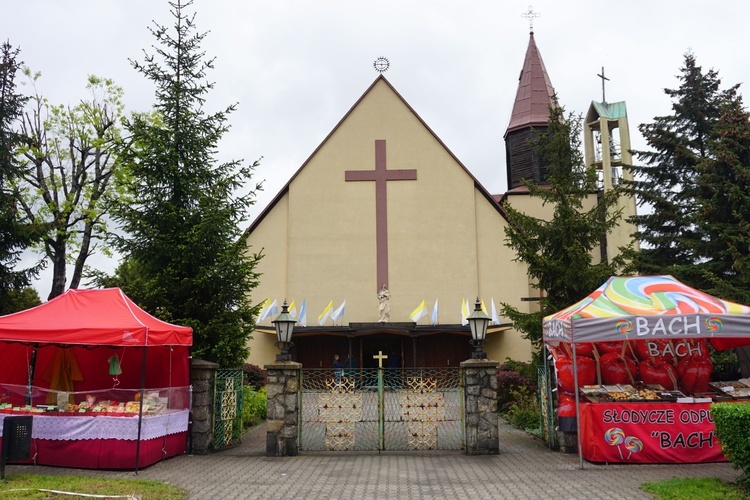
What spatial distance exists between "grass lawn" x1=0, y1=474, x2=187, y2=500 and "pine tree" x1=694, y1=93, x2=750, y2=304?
48.3ft

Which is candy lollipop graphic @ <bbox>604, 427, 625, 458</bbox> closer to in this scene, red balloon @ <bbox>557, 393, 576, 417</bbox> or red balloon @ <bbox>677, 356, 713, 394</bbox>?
red balloon @ <bbox>557, 393, 576, 417</bbox>

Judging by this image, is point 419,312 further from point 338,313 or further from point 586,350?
point 586,350

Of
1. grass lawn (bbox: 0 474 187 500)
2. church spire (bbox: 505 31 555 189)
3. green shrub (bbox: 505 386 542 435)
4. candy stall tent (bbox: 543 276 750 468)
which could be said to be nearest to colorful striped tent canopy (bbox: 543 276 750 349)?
candy stall tent (bbox: 543 276 750 468)

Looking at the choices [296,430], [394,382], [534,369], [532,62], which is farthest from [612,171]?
[296,430]

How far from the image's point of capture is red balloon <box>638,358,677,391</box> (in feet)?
36.3

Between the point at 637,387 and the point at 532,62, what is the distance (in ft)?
Result: 92.2

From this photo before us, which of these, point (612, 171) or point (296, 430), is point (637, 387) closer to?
point (296, 430)

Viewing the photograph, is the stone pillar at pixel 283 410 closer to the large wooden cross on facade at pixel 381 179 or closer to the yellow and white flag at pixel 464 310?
the yellow and white flag at pixel 464 310

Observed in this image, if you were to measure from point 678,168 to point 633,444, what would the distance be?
12.6m

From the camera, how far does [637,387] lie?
10.9 metres

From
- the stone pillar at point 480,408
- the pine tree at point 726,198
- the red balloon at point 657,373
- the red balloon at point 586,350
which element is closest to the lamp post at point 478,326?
the stone pillar at point 480,408

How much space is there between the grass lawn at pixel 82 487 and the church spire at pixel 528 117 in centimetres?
2614

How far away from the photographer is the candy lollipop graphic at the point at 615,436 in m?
9.72

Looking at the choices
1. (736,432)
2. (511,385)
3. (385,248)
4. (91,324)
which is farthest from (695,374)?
(385,248)
